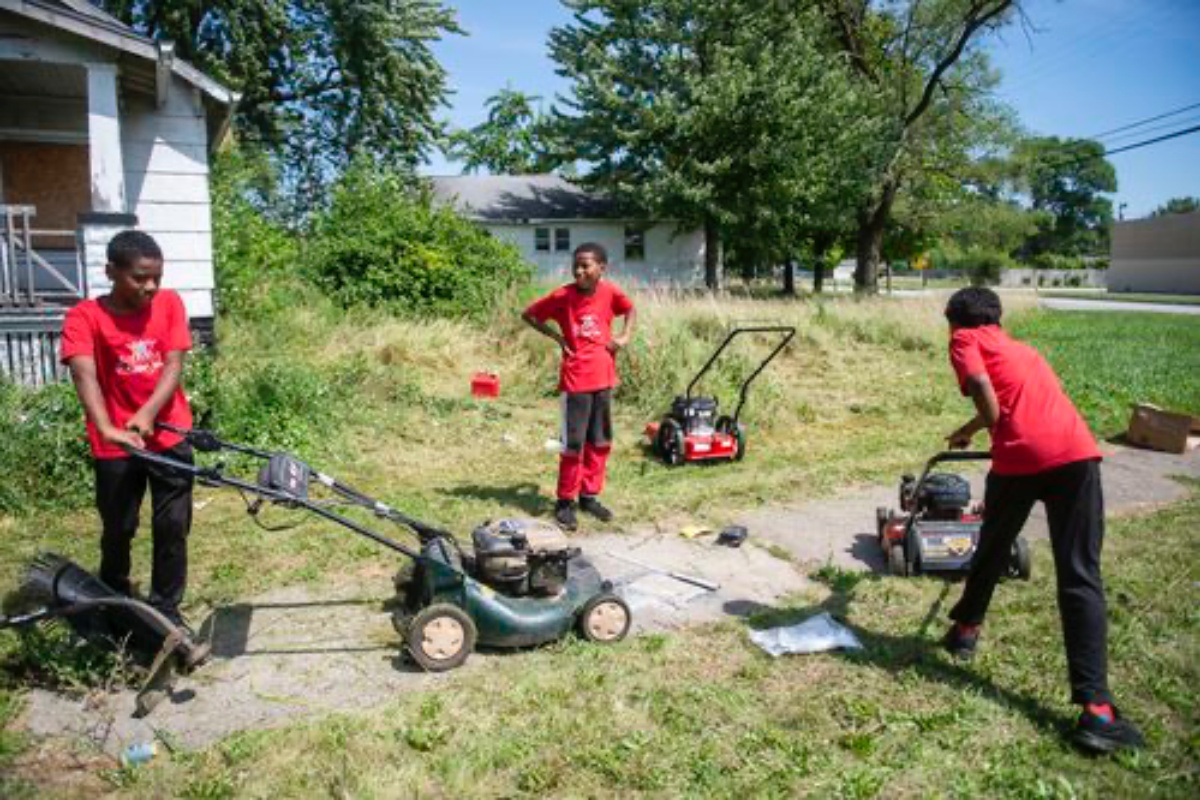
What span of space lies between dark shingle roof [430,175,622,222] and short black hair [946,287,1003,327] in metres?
31.5

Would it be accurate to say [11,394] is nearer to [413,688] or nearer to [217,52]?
[413,688]

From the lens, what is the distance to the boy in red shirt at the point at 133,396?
3.49m

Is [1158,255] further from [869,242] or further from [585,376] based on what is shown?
[585,376]

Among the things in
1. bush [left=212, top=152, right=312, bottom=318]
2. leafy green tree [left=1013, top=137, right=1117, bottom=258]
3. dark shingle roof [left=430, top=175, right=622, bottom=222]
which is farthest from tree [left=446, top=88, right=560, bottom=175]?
leafy green tree [left=1013, top=137, right=1117, bottom=258]

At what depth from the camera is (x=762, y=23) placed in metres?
26.7

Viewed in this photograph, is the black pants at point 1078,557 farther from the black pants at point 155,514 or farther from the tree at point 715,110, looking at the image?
the tree at point 715,110

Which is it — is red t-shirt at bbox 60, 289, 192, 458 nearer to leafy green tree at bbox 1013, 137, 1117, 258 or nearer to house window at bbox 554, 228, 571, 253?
house window at bbox 554, 228, 571, 253

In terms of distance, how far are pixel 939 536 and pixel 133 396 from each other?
4.33 m

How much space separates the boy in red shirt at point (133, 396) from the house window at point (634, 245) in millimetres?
32905

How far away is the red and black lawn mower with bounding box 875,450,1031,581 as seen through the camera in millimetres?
4984

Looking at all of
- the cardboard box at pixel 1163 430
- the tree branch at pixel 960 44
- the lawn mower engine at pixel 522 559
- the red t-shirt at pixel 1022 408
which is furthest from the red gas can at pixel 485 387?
the tree branch at pixel 960 44

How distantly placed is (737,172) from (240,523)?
2417 cm

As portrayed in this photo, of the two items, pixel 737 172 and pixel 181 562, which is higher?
pixel 737 172

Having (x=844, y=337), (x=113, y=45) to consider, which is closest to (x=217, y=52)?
(x=113, y=45)
